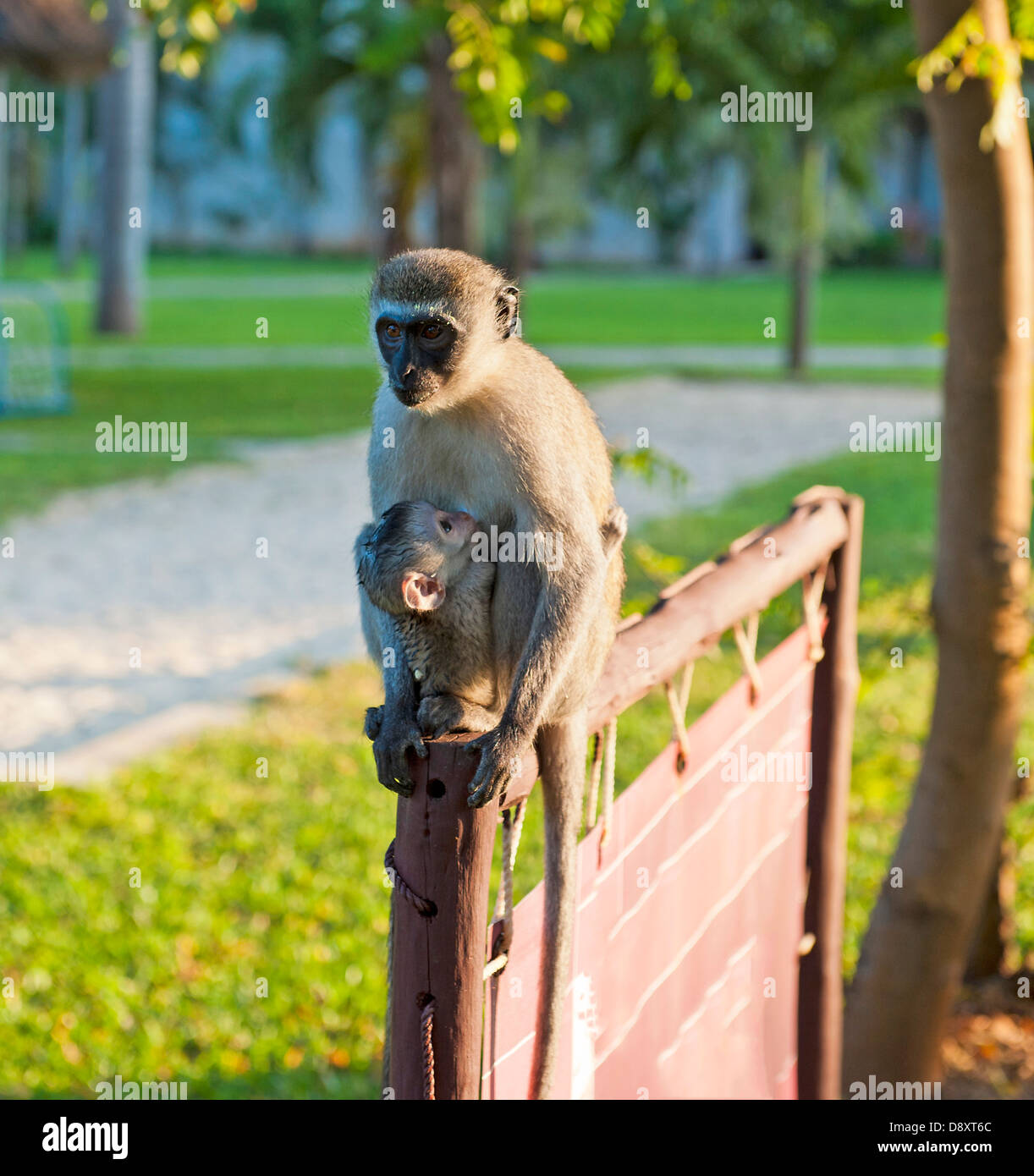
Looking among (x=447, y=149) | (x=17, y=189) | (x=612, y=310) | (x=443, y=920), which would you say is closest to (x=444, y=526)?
(x=443, y=920)

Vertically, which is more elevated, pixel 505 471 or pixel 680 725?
pixel 505 471

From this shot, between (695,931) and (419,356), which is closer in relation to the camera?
Answer: (419,356)

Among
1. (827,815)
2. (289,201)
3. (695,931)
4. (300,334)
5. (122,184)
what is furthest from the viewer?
(289,201)

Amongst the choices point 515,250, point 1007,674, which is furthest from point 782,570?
point 515,250

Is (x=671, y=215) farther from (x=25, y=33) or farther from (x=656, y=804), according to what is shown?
(x=656, y=804)

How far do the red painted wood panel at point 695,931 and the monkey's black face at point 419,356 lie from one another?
2.39ft

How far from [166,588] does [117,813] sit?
Result: 10.4 ft

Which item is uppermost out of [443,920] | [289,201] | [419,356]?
[289,201]

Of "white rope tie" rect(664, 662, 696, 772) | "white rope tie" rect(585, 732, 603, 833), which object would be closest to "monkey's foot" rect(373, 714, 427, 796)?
"white rope tie" rect(585, 732, 603, 833)

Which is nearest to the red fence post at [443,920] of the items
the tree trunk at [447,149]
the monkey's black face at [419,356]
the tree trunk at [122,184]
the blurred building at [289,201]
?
the monkey's black face at [419,356]

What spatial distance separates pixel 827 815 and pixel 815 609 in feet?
1.64

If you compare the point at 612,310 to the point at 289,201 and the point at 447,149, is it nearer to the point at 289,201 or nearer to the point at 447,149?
the point at 447,149

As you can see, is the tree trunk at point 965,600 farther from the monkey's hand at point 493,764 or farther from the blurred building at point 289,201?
the blurred building at point 289,201

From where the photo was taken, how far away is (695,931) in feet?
8.33
